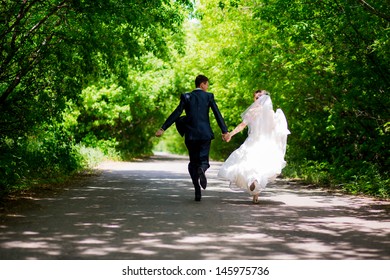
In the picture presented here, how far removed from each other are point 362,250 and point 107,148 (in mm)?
26973

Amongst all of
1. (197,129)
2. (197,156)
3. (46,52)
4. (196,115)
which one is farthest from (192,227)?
(46,52)

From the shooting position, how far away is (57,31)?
39.5 ft

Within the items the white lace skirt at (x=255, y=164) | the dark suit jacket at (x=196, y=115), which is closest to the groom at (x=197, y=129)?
the dark suit jacket at (x=196, y=115)

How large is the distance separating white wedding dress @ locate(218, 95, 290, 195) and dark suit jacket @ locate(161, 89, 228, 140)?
81cm

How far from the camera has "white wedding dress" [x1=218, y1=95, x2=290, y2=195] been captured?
34.2 feet

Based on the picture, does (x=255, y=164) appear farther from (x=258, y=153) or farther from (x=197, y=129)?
(x=197, y=129)

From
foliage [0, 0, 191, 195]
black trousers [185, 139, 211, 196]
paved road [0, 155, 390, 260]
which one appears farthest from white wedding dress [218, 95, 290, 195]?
foliage [0, 0, 191, 195]

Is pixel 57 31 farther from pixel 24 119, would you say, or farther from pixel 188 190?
pixel 188 190

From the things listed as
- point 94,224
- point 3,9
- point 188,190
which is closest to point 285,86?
point 188,190

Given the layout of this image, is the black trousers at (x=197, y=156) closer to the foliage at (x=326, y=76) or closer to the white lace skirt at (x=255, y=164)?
the white lace skirt at (x=255, y=164)

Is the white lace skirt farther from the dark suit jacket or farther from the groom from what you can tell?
the dark suit jacket

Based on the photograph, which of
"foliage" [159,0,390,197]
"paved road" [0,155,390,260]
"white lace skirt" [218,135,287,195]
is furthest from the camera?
"foliage" [159,0,390,197]

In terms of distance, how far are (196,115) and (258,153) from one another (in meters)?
1.49

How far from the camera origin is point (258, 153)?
35.2ft
